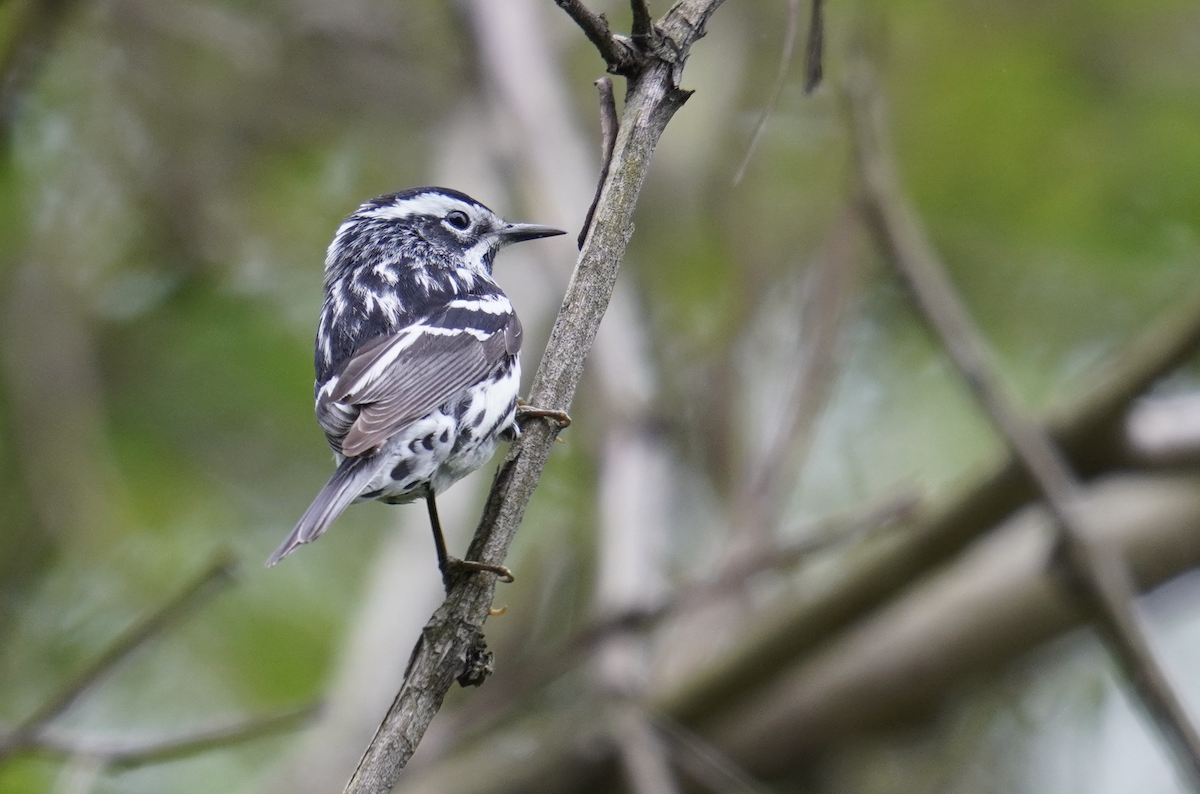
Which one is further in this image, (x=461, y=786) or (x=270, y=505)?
(x=270, y=505)

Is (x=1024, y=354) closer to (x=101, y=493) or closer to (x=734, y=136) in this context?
(x=734, y=136)

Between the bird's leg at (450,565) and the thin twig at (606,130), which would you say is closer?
the bird's leg at (450,565)

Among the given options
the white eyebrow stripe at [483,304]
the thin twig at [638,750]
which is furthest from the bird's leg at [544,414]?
the thin twig at [638,750]

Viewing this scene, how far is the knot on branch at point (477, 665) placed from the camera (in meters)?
2.45

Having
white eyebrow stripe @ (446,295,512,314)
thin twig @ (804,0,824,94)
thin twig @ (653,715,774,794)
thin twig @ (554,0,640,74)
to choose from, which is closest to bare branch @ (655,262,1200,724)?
thin twig @ (653,715,774,794)

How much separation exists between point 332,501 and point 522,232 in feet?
5.39

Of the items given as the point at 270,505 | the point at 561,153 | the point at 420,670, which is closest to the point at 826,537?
the point at 420,670

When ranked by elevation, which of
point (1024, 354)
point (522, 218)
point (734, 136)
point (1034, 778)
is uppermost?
point (734, 136)

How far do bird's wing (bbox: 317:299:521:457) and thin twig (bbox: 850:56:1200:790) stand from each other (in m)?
1.38

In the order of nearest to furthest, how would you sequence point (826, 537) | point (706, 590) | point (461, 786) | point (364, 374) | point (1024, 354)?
1. point (364, 374)
2. point (826, 537)
3. point (706, 590)
4. point (461, 786)
5. point (1024, 354)

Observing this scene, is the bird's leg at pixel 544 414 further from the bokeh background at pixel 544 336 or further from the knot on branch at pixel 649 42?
the bokeh background at pixel 544 336

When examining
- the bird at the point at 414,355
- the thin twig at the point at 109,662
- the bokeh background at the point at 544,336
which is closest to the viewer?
the bird at the point at 414,355

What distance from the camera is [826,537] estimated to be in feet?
12.8

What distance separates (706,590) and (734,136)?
317cm
